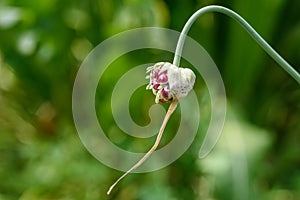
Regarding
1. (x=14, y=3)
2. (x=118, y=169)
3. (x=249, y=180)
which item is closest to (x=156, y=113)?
(x=118, y=169)

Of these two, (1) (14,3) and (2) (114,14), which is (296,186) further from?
(1) (14,3)

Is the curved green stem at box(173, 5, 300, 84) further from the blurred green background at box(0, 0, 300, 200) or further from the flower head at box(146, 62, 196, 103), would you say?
the blurred green background at box(0, 0, 300, 200)

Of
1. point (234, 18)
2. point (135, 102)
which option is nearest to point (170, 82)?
point (234, 18)

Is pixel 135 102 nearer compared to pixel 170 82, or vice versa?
pixel 170 82

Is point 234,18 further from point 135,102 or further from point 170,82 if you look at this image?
point 135,102

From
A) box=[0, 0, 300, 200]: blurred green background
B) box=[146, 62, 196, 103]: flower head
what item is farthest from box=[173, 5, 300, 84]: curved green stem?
box=[0, 0, 300, 200]: blurred green background

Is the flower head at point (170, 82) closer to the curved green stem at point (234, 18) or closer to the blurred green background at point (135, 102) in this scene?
the curved green stem at point (234, 18)
